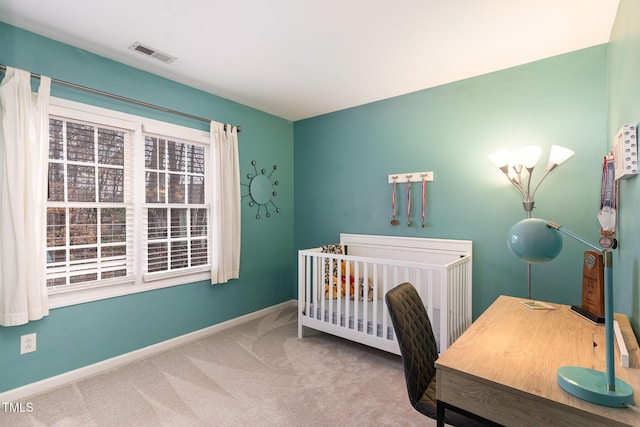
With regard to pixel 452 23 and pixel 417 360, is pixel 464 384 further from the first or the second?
pixel 452 23

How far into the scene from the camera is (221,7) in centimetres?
188

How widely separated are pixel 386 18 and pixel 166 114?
2051mm

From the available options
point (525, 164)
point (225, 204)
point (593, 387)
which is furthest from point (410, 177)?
point (593, 387)

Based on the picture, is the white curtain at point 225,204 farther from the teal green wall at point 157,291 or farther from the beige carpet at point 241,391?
the beige carpet at point 241,391

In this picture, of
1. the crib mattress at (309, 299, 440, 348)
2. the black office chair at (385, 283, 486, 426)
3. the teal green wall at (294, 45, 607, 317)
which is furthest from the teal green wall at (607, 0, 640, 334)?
the crib mattress at (309, 299, 440, 348)

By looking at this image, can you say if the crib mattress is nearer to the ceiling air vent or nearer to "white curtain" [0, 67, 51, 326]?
"white curtain" [0, 67, 51, 326]

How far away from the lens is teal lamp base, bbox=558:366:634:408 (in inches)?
33.4

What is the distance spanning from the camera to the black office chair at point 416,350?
1315 millimetres

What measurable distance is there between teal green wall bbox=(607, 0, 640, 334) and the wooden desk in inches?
6.9

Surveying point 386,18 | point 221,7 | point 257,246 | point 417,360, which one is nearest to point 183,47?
point 221,7

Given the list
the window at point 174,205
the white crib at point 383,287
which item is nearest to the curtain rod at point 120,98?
the window at point 174,205

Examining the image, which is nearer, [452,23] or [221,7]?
[221,7]

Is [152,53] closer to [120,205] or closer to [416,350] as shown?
[120,205]

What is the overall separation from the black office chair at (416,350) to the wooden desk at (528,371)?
218 mm
